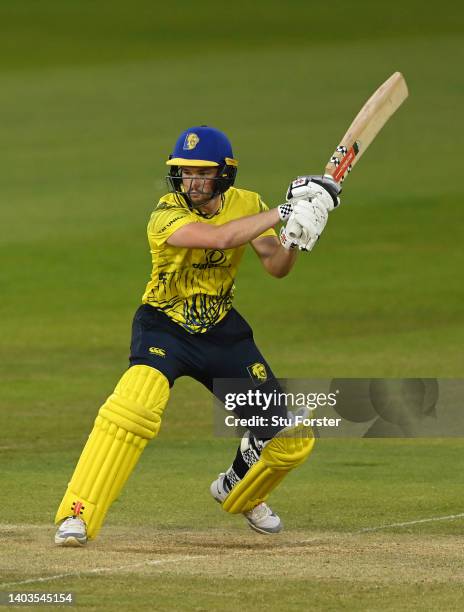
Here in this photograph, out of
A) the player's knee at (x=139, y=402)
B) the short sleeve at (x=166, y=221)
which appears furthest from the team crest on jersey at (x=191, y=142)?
the player's knee at (x=139, y=402)

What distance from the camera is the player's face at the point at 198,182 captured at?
7609 millimetres

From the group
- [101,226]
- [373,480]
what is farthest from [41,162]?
[373,480]

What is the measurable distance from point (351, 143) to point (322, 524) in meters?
1.77

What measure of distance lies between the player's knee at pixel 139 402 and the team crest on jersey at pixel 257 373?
0.45 metres

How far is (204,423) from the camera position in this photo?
11273 millimetres

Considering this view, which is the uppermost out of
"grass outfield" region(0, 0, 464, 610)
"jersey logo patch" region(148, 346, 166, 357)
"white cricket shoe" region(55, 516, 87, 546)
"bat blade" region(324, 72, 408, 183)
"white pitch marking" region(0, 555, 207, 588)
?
"bat blade" region(324, 72, 408, 183)

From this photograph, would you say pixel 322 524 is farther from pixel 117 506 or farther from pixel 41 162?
pixel 41 162

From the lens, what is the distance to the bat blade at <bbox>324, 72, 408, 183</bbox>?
7516mm

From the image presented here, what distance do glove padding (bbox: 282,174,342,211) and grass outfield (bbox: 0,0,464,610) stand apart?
1.47 meters

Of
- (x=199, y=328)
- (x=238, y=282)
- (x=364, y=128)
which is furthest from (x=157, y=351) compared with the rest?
(x=238, y=282)

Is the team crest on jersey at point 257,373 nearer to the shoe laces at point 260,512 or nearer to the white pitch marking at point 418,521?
the shoe laces at point 260,512
